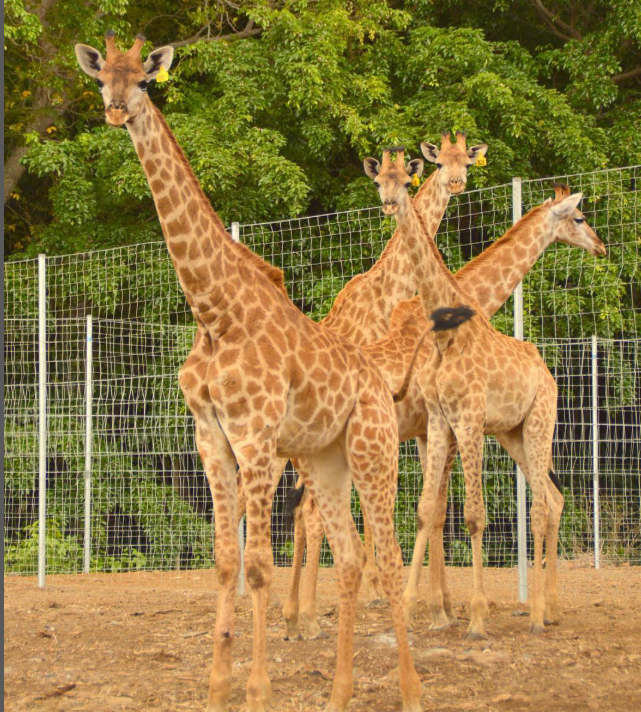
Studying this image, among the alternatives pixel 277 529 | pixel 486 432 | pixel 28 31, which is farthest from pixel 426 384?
pixel 28 31

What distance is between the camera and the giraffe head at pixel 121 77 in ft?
16.1

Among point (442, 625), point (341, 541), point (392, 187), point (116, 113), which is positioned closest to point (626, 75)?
point (392, 187)

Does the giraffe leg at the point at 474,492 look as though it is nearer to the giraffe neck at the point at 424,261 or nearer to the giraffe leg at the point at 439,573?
the giraffe leg at the point at 439,573

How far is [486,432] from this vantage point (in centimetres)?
768

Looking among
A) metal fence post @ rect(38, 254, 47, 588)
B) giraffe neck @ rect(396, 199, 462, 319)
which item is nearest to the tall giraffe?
giraffe neck @ rect(396, 199, 462, 319)

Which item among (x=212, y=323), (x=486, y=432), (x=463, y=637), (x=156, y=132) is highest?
(x=156, y=132)

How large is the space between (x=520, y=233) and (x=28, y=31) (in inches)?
322

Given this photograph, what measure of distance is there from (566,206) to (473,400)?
8.04 feet

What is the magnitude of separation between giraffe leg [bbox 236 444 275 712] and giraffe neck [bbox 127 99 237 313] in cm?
92

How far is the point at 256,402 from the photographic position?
16.5ft

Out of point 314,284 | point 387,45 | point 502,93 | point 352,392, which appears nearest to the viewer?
point 352,392

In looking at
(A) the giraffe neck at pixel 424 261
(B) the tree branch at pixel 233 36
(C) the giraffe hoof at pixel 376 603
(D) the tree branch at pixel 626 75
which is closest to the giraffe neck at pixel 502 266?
(A) the giraffe neck at pixel 424 261

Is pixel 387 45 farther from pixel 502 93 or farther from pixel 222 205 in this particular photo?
pixel 222 205

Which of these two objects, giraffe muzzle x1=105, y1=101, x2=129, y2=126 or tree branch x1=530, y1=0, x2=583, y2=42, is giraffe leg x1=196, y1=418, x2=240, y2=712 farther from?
tree branch x1=530, y1=0, x2=583, y2=42
